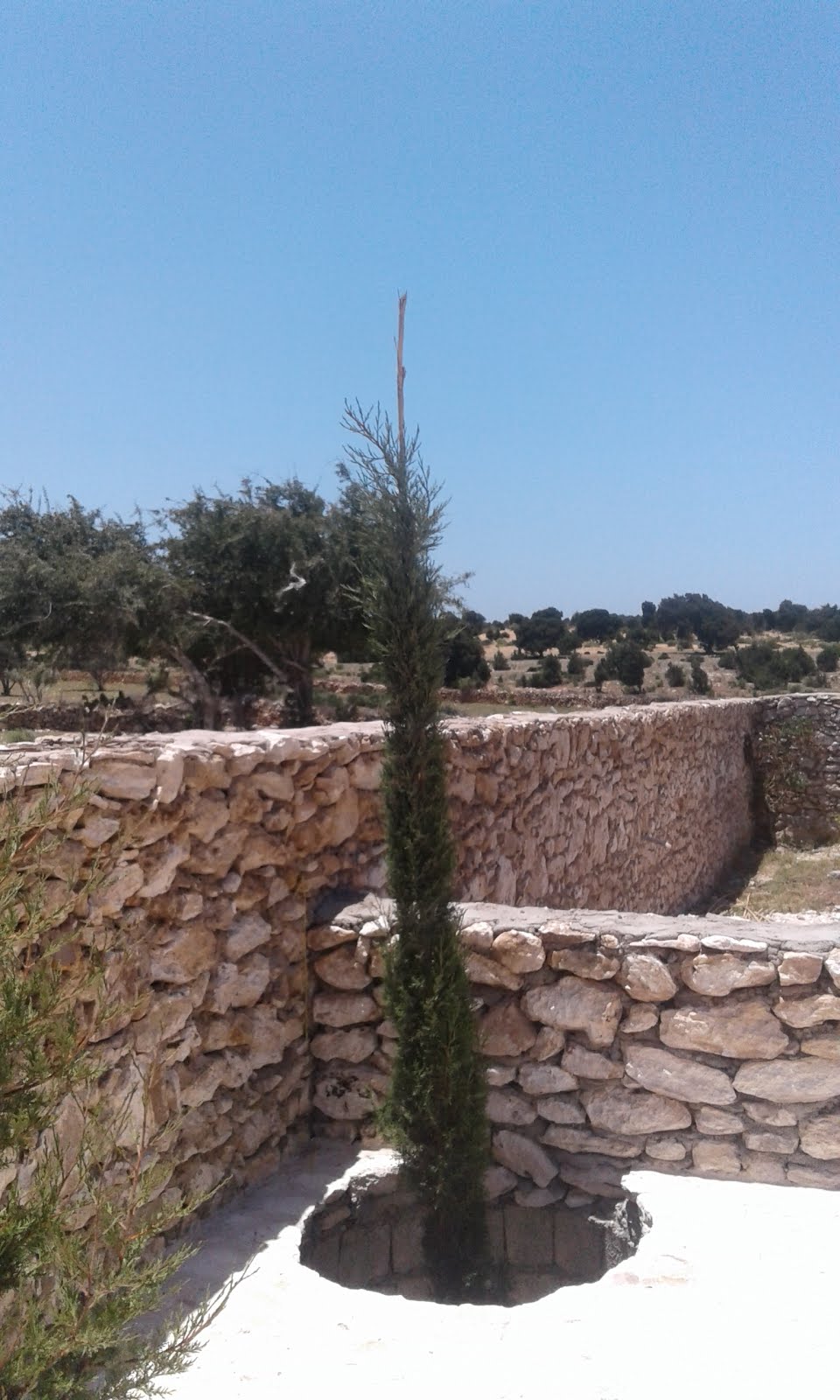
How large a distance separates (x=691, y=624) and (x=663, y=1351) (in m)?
47.8

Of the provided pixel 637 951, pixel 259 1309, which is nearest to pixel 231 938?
pixel 259 1309

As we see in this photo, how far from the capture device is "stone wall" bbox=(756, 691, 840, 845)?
1580 centimetres

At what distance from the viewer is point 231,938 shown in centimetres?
380

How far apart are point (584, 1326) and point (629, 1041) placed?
3.58ft

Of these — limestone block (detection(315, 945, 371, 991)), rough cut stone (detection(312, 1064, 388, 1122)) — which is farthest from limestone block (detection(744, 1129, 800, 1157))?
limestone block (detection(315, 945, 371, 991))

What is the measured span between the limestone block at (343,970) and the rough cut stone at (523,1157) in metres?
0.78

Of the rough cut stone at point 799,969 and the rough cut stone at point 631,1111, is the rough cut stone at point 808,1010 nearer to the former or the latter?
the rough cut stone at point 799,969

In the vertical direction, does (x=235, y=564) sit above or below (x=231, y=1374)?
above

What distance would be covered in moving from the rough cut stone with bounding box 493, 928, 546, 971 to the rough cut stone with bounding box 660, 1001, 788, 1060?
51 centimetres

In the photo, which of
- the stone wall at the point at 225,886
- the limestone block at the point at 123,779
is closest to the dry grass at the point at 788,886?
the stone wall at the point at 225,886

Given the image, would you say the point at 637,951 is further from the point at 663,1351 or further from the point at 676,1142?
the point at 663,1351

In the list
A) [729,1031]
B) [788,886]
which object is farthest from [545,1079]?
[788,886]

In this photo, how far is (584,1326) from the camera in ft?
9.83

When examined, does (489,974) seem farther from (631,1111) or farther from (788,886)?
(788,886)
